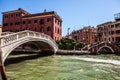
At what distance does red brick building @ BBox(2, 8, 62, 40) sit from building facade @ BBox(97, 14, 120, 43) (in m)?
23.1

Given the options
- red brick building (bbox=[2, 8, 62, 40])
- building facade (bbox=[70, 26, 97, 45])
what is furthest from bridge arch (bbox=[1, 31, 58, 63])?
building facade (bbox=[70, 26, 97, 45])

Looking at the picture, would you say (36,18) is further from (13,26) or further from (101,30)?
(101,30)

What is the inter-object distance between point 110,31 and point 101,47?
23.5m

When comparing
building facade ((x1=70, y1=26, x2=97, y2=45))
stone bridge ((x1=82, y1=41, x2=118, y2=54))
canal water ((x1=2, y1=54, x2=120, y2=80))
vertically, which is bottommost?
canal water ((x1=2, y1=54, x2=120, y2=80))

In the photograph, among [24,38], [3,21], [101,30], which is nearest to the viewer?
[24,38]

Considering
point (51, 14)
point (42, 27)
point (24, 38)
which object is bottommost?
point (24, 38)

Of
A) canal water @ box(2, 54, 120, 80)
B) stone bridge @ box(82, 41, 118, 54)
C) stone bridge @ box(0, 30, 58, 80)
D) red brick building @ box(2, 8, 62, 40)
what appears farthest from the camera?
red brick building @ box(2, 8, 62, 40)

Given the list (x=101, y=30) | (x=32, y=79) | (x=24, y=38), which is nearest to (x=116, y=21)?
(x=101, y=30)

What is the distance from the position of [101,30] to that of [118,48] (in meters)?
26.3

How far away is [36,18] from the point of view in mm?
49969

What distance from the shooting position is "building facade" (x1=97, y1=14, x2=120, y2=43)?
6600cm

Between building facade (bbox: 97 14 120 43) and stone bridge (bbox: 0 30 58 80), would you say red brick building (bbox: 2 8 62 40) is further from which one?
building facade (bbox: 97 14 120 43)

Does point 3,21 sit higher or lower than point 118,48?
higher

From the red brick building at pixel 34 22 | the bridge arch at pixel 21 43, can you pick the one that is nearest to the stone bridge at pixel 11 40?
the bridge arch at pixel 21 43
